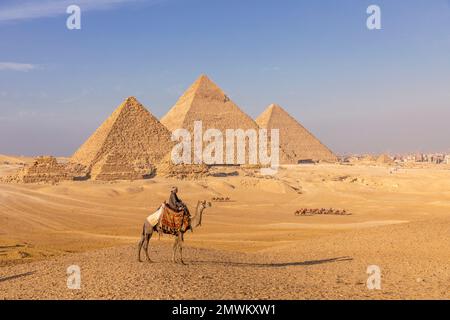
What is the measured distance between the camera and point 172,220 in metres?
10.1

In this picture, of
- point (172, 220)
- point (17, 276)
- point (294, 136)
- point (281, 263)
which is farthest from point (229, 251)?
point (294, 136)

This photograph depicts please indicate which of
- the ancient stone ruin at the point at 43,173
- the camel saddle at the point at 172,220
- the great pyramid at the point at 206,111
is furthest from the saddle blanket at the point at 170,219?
the great pyramid at the point at 206,111

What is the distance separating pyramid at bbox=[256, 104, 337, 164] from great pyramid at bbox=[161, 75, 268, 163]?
8.95 m

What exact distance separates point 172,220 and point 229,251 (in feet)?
11.8

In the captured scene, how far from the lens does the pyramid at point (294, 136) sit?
4577 inches

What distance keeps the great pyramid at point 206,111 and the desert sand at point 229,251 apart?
229 ft

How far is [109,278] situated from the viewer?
27.9 ft

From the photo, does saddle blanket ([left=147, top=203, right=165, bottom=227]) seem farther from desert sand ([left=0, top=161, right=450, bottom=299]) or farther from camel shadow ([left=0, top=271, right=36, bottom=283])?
camel shadow ([left=0, top=271, right=36, bottom=283])

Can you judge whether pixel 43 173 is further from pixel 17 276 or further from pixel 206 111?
pixel 206 111

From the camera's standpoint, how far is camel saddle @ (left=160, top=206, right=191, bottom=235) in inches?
396

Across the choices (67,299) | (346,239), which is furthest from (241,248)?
(67,299)

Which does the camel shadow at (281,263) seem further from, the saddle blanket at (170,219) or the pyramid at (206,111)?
the pyramid at (206,111)
